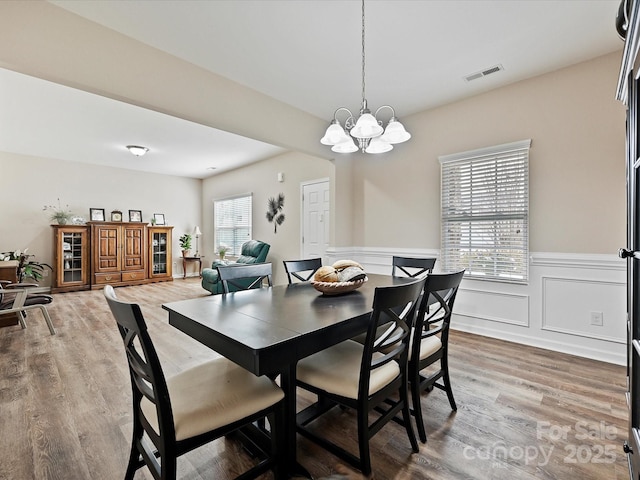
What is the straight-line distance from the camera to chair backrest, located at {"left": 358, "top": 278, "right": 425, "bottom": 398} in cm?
128

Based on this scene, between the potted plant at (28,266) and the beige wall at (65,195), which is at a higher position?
the beige wall at (65,195)

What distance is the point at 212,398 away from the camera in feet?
3.98

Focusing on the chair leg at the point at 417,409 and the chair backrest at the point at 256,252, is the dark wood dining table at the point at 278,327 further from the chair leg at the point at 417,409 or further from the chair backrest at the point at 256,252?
the chair backrest at the point at 256,252

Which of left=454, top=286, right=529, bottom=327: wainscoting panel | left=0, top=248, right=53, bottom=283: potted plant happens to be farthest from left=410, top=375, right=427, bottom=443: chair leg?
left=0, top=248, right=53, bottom=283: potted plant

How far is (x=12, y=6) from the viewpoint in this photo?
1888 millimetres

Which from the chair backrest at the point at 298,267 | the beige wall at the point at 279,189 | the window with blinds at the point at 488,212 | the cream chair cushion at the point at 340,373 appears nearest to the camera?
the cream chair cushion at the point at 340,373

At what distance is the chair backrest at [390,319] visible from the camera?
50.5 inches

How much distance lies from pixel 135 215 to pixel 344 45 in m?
6.68

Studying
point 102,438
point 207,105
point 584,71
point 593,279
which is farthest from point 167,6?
point 593,279

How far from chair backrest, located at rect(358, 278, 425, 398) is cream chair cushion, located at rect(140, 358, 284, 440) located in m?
0.41

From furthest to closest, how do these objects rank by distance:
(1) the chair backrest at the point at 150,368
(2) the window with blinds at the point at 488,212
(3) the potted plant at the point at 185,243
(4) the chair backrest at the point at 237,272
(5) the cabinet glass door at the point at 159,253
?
(3) the potted plant at the point at 185,243, (5) the cabinet glass door at the point at 159,253, (2) the window with blinds at the point at 488,212, (4) the chair backrest at the point at 237,272, (1) the chair backrest at the point at 150,368

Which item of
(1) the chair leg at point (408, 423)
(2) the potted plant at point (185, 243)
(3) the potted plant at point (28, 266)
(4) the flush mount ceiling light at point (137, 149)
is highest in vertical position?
(4) the flush mount ceiling light at point (137, 149)

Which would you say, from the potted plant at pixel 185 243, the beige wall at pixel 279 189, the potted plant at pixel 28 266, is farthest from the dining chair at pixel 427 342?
the potted plant at pixel 185 243

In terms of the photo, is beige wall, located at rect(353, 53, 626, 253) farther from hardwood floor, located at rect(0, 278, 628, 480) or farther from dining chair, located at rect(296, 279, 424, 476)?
dining chair, located at rect(296, 279, 424, 476)
